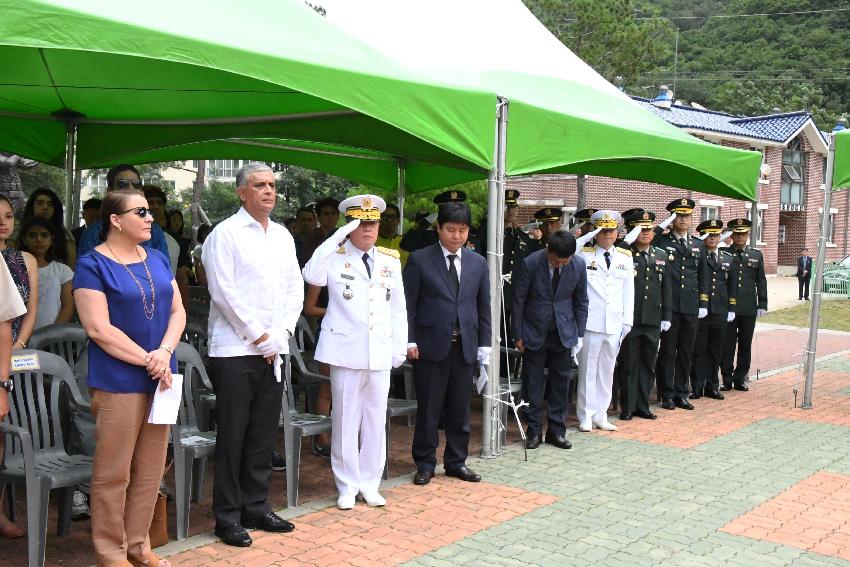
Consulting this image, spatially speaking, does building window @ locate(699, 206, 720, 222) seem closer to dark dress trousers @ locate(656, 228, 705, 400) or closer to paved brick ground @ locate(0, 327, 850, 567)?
dark dress trousers @ locate(656, 228, 705, 400)

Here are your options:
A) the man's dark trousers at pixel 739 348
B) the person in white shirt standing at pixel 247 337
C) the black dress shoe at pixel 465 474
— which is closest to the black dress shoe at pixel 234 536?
the person in white shirt standing at pixel 247 337

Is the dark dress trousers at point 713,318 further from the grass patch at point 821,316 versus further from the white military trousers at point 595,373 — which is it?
the grass patch at point 821,316

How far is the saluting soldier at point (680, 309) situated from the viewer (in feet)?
29.3

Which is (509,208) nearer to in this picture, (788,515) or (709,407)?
(709,407)

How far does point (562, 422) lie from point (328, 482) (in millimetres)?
2167

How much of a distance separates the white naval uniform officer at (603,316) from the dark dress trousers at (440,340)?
74.4 inches

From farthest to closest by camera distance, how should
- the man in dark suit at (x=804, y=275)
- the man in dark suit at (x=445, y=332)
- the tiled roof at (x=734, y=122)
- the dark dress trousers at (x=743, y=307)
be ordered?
the tiled roof at (x=734, y=122)
the man in dark suit at (x=804, y=275)
the dark dress trousers at (x=743, y=307)
the man in dark suit at (x=445, y=332)

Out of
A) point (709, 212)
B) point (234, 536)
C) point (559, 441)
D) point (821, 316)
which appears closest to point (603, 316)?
point (559, 441)

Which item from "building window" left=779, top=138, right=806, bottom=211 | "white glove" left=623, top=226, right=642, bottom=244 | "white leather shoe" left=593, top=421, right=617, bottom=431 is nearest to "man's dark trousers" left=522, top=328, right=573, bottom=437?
"white leather shoe" left=593, top=421, right=617, bottom=431

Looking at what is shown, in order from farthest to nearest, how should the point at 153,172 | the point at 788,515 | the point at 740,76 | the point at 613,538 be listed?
the point at 740,76
the point at 153,172
the point at 788,515
the point at 613,538

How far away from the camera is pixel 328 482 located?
5.93 meters

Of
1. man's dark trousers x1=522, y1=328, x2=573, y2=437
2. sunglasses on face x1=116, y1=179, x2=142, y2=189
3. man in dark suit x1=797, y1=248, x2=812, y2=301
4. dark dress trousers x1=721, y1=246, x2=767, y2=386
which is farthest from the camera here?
man in dark suit x1=797, y1=248, x2=812, y2=301

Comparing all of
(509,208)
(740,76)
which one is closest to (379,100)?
(509,208)

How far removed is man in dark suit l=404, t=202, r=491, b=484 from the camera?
19.3 feet
